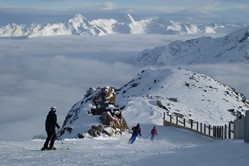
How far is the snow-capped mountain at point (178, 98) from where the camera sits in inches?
2685

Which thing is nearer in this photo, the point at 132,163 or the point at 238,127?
the point at 132,163

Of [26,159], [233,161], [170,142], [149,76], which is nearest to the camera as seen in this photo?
[233,161]

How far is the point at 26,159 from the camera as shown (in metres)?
18.7

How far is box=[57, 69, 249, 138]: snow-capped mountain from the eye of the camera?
68.2m

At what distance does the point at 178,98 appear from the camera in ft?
394

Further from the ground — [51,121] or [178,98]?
[178,98]

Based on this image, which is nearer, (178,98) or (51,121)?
(51,121)

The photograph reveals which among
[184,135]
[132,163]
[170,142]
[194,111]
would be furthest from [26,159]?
[194,111]

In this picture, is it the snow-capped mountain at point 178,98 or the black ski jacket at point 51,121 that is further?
the snow-capped mountain at point 178,98

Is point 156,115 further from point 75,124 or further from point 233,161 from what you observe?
point 233,161

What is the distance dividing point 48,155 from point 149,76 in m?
137

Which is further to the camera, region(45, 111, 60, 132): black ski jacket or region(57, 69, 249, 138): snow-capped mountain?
region(57, 69, 249, 138): snow-capped mountain

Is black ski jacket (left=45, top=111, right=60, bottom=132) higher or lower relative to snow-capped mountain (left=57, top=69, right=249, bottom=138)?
lower

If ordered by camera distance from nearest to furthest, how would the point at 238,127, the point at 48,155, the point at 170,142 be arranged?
the point at 48,155 < the point at 238,127 < the point at 170,142
